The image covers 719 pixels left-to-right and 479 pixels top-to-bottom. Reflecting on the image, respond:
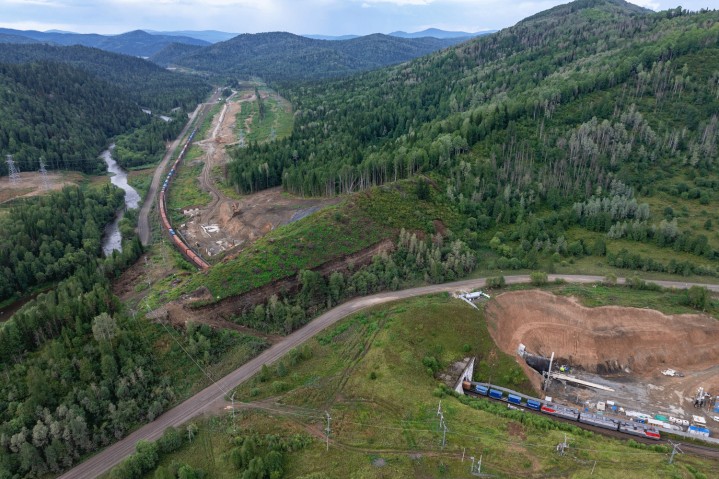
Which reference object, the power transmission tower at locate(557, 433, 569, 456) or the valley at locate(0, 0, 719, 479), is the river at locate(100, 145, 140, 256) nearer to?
the valley at locate(0, 0, 719, 479)

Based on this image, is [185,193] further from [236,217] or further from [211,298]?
[211,298]

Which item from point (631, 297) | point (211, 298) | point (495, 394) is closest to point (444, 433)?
point (495, 394)

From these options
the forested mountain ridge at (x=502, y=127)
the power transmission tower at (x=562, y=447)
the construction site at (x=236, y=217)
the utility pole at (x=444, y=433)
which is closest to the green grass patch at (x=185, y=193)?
the construction site at (x=236, y=217)

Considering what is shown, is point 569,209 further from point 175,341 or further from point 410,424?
point 175,341

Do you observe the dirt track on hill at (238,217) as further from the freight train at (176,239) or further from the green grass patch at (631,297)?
the green grass patch at (631,297)

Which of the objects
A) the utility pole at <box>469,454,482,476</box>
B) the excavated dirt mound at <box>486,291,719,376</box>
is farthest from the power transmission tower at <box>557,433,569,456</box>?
the excavated dirt mound at <box>486,291,719,376</box>

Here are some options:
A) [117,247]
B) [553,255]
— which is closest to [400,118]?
[553,255]
